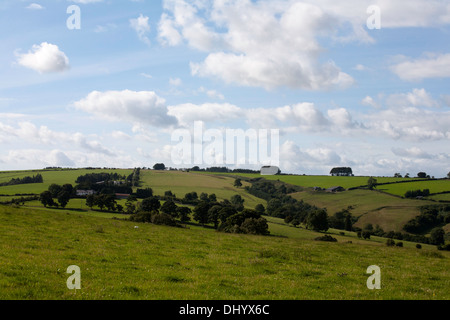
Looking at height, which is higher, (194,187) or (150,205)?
(194,187)

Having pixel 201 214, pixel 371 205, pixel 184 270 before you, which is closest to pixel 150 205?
pixel 201 214

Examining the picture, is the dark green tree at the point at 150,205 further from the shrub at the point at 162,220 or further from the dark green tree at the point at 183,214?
the shrub at the point at 162,220

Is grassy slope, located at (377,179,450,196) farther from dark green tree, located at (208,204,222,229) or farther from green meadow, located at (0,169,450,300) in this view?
green meadow, located at (0,169,450,300)

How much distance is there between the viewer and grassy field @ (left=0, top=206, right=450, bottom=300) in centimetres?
1272

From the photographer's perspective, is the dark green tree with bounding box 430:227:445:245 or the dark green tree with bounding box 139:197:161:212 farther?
the dark green tree with bounding box 430:227:445:245

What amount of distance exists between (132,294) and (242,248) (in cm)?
1542

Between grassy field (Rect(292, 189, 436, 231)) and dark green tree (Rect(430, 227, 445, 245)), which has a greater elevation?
grassy field (Rect(292, 189, 436, 231))

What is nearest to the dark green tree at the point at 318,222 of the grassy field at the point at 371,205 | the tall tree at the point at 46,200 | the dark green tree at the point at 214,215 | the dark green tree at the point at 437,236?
the dark green tree at the point at 214,215

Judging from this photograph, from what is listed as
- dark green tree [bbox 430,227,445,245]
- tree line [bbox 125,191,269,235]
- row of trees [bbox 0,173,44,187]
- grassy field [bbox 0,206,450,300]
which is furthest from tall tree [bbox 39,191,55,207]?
dark green tree [bbox 430,227,445,245]

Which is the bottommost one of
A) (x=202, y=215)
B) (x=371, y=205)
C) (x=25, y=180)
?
(x=371, y=205)

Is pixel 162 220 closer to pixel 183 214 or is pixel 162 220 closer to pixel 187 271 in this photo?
pixel 187 271

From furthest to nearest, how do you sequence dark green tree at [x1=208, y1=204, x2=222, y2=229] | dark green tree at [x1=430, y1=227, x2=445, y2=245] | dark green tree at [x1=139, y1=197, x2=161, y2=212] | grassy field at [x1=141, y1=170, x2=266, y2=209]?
grassy field at [x1=141, y1=170, x2=266, y2=209] < dark green tree at [x1=430, y1=227, x2=445, y2=245] < dark green tree at [x1=139, y1=197, x2=161, y2=212] < dark green tree at [x1=208, y1=204, x2=222, y2=229]

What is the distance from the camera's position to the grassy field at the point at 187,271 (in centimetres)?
1272

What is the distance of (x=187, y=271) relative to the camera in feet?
55.2
